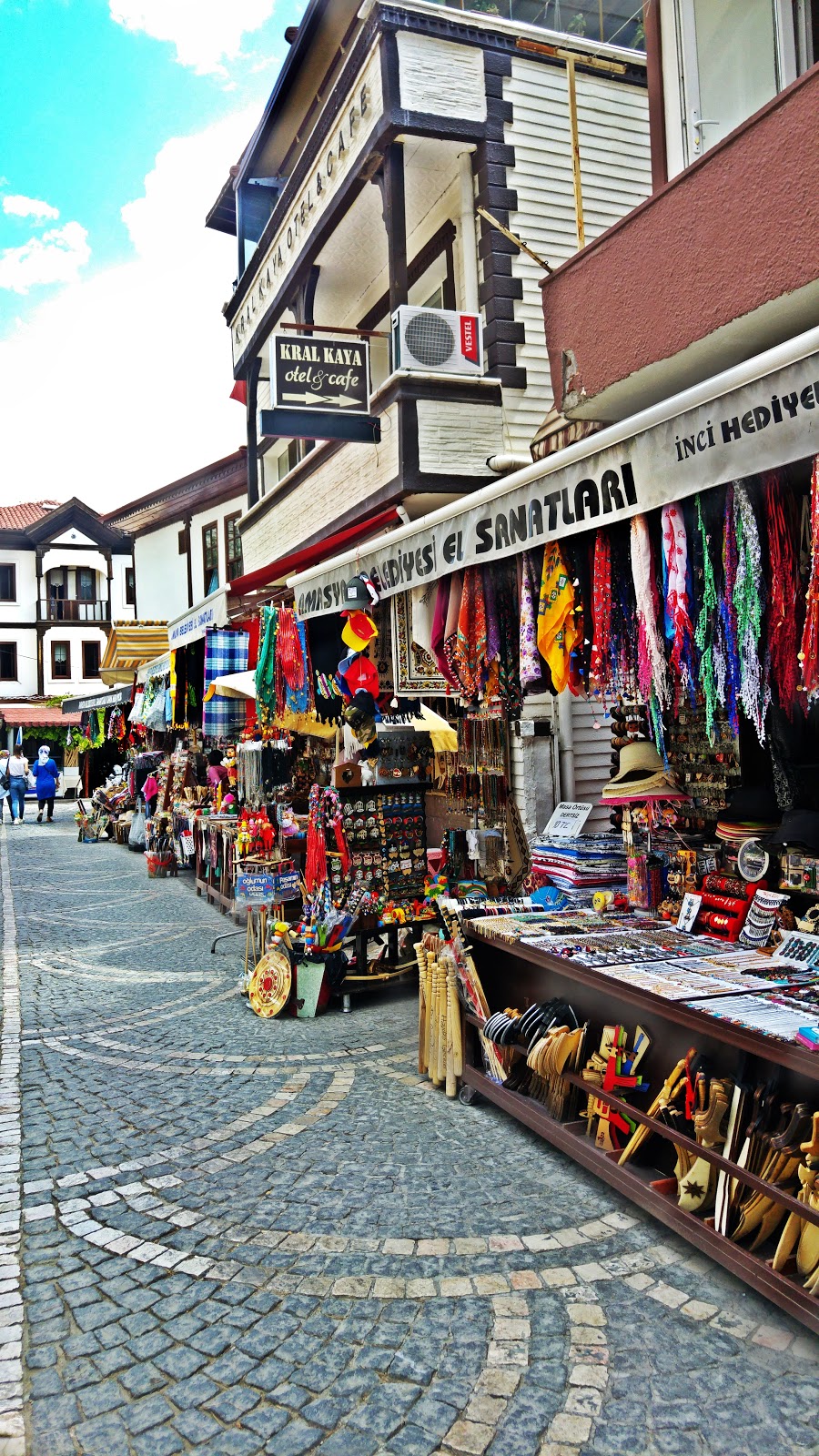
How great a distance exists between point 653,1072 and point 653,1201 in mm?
798

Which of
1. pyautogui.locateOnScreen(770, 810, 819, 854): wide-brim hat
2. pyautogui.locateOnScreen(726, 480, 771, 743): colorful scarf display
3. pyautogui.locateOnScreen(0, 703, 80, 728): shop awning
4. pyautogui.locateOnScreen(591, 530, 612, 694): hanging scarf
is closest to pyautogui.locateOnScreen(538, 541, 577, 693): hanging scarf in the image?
pyautogui.locateOnScreen(591, 530, 612, 694): hanging scarf

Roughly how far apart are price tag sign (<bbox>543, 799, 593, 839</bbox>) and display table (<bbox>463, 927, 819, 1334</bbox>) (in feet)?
3.63

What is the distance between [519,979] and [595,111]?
9465 millimetres

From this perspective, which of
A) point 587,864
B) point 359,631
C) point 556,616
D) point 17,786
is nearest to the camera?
point 556,616

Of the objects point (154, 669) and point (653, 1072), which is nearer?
point (653, 1072)

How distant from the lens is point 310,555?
786 centimetres

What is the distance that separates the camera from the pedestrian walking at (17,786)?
2853 centimetres

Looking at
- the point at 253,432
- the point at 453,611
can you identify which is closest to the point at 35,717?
the point at 253,432

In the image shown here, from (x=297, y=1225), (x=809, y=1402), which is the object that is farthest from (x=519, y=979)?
(x=809, y=1402)

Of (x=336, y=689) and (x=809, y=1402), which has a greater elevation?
(x=336, y=689)

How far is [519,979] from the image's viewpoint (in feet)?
18.7

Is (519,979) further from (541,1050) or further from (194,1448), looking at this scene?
(194,1448)

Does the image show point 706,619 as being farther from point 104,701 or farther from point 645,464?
point 104,701

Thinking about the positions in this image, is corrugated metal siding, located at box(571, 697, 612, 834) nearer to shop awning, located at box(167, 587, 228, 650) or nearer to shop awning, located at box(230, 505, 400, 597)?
shop awning, located at box(230, 505, 400, 597)
